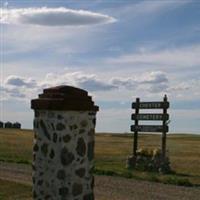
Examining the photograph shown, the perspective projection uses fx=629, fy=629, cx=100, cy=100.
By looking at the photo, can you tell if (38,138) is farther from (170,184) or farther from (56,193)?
(170,184)

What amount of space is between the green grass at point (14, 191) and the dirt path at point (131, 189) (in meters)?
0.79

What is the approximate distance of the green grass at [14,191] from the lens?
15234mm

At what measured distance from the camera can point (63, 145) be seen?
26.0 feet

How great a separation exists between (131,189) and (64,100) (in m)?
9.80

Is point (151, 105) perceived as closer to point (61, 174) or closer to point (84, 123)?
point (84, 123)

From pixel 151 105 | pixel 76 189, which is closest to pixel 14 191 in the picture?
pixel 76 189

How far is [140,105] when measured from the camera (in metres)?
26.4

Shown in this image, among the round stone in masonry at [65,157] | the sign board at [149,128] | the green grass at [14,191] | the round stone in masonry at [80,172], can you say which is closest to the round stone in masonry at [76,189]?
the round stone in masonry at [80,172]

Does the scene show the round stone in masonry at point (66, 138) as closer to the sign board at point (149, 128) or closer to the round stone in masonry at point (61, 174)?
the round stone in masonry at point (61, 174)

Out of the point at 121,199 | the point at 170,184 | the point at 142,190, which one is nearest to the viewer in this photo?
the point at 121,199

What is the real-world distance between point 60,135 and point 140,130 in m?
18.9

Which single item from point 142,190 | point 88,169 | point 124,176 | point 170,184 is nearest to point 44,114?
point 88,169

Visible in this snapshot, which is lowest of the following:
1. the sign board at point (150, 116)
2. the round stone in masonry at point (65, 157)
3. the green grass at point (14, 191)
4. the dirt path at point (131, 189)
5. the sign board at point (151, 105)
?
the green grass at point (14, 191)

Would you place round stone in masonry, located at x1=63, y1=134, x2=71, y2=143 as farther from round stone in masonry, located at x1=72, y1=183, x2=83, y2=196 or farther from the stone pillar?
round stone in masonry, located at x1=72, y1=183, x2=83, y2=196
